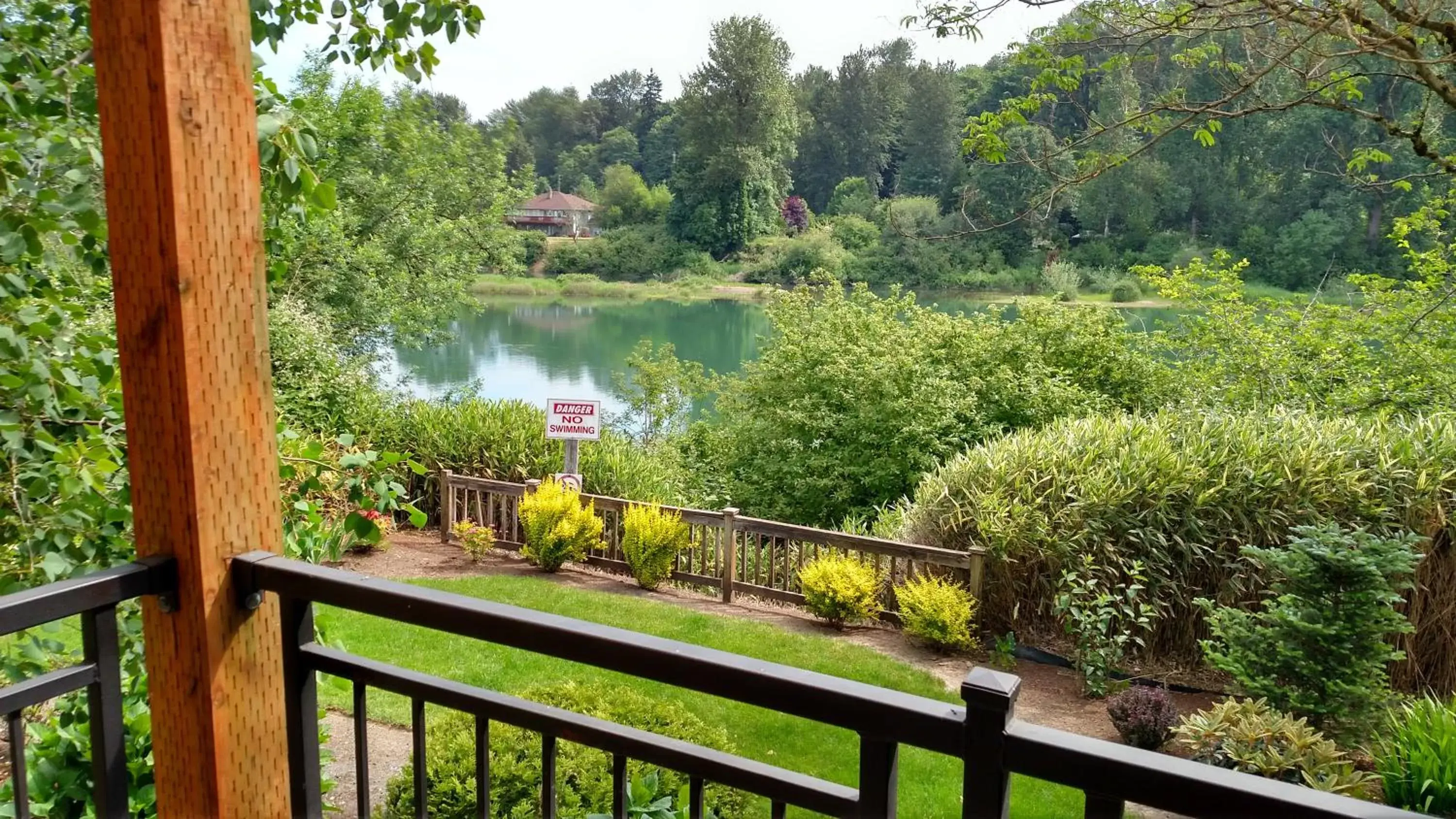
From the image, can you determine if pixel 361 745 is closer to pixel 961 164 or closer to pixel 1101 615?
pixel 1101 615

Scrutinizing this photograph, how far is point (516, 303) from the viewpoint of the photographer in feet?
93.5

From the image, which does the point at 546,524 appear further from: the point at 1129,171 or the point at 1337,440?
the point at 1129,171

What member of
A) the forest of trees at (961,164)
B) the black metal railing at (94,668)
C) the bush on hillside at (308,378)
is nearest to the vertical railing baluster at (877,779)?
the black metal railing at (94,668)

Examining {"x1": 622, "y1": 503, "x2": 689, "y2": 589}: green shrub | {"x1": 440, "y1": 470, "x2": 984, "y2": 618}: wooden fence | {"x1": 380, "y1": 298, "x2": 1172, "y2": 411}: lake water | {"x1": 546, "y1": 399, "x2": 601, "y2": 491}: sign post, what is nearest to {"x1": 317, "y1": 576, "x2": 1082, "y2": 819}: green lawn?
{"x1": 622, "y1": 503, "x2": 689, "y2": 589}: green shrub

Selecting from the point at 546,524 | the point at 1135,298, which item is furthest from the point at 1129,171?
the point at 546,524

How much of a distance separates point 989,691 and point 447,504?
8.13 meters

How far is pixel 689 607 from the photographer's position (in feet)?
23.6

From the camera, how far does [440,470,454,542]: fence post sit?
27.9 ft

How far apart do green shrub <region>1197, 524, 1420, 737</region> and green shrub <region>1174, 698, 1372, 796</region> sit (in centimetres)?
15

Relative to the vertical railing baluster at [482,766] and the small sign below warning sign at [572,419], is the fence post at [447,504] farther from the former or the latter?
the vertical railing baluster at [482,766]

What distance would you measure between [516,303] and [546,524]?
21.8 meters

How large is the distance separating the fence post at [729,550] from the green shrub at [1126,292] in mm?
12482

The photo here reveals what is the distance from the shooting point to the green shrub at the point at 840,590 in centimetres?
659

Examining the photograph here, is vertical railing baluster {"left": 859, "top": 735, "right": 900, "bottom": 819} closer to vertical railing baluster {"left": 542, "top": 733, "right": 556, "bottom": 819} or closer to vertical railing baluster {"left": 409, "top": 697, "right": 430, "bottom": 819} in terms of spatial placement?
vertical railing baluster {"left": 542, "top": 733, "right": 556, "bottom": 819}
